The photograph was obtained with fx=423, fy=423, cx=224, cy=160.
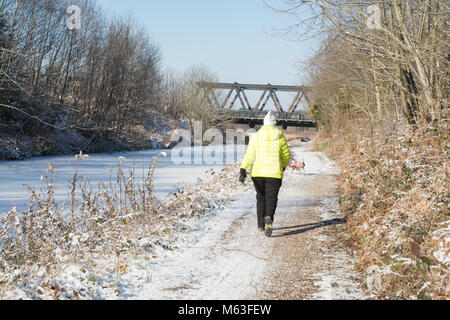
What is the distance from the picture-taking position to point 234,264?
15.7 ft

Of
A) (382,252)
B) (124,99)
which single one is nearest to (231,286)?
(382,252)

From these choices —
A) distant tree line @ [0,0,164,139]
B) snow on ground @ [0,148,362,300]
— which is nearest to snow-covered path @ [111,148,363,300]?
snow on ground @ [0,148,362,300]

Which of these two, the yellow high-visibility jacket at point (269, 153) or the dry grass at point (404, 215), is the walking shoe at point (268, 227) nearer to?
the yellow high-visibility jacket at point (269, 153)

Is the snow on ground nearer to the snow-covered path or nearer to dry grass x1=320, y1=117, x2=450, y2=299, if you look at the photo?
the snow-covered path

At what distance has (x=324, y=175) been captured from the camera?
14617 millimetres

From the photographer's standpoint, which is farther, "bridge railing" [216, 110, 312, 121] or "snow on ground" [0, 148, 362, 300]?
"bridge railing" [216, 110, 312, 121]

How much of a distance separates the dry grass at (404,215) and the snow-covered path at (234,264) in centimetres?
34

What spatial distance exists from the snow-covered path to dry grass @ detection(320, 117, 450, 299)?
345mm

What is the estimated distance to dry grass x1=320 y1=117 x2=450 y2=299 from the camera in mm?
3764

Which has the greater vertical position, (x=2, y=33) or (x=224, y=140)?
(x=2, y=33)

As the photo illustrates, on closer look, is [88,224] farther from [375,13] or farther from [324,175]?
[324,175]
